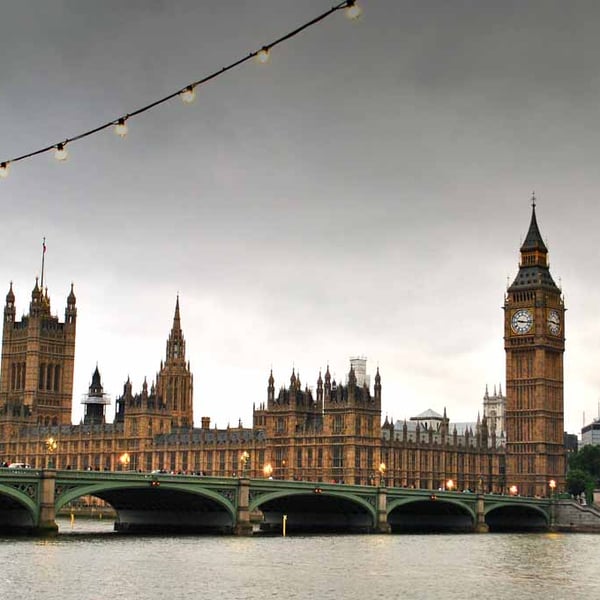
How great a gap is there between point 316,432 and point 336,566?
93699 mm

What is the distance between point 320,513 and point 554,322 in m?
69.3

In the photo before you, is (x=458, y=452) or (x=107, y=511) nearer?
(x=107, y=511)

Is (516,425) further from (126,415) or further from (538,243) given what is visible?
(126,415)

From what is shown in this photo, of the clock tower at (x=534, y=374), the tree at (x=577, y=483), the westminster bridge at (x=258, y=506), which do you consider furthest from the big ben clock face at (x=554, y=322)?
the westminster bridge at (x=258, y=506)

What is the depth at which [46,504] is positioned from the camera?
3578 inches

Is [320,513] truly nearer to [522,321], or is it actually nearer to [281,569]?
[281,569]

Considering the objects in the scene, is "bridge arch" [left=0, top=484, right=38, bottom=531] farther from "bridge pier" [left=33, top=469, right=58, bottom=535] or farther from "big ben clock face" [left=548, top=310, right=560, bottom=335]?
"big ben clock face" [left=548, top=310, right=560, bottom=335]

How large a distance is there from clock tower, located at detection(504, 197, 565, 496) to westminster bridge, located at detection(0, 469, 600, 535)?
99.0 feet

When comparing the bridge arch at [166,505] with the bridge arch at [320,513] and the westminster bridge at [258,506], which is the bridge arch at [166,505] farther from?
the bridge arch at [320,513]

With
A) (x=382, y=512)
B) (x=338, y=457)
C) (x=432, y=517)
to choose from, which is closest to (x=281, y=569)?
(x=382, y=512)

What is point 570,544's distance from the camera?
11194 centimetres

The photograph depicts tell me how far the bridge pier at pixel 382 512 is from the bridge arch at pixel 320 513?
49cm

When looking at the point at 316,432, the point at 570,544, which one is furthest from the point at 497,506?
the point at 316,432

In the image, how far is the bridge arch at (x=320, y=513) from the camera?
116375 millimetres
